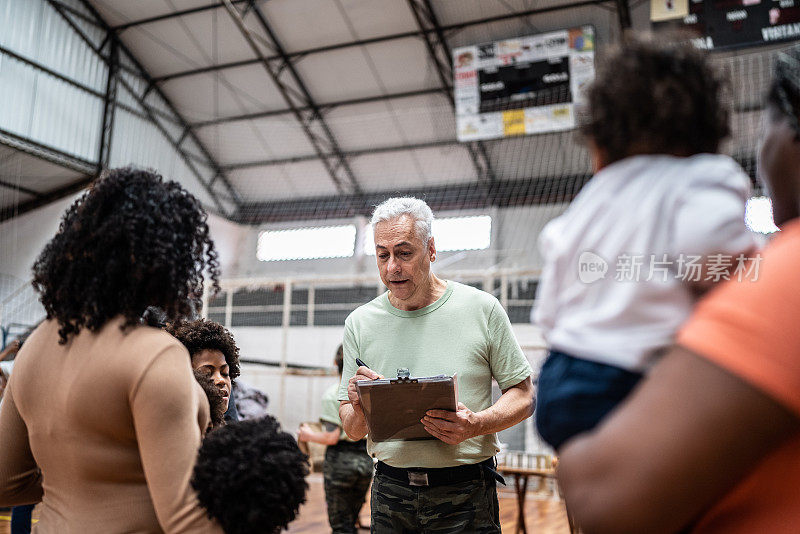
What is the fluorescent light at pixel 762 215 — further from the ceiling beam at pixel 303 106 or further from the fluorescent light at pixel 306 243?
the fluorescent light at pixel 306 243

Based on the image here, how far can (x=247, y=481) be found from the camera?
3.48ft

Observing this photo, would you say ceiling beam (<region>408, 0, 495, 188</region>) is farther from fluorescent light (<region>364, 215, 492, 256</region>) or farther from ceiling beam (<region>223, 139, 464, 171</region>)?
fluorescent light (<region>364, 215, 492, 256</region>)

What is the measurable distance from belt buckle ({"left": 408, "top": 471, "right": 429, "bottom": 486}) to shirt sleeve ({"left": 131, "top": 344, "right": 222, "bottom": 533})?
3.07 feet

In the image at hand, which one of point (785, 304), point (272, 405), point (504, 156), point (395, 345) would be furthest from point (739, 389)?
point (504, 156)

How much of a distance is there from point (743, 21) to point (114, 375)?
884 cm

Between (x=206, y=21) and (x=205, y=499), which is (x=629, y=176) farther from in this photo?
(x=206, y=21)

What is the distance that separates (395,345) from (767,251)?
1.56 m

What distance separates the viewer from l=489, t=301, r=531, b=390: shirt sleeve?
6.50ft

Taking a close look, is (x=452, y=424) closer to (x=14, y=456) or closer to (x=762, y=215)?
(x=14, y=456)

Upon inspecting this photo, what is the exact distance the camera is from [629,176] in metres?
0.65

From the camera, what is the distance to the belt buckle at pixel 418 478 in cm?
190
